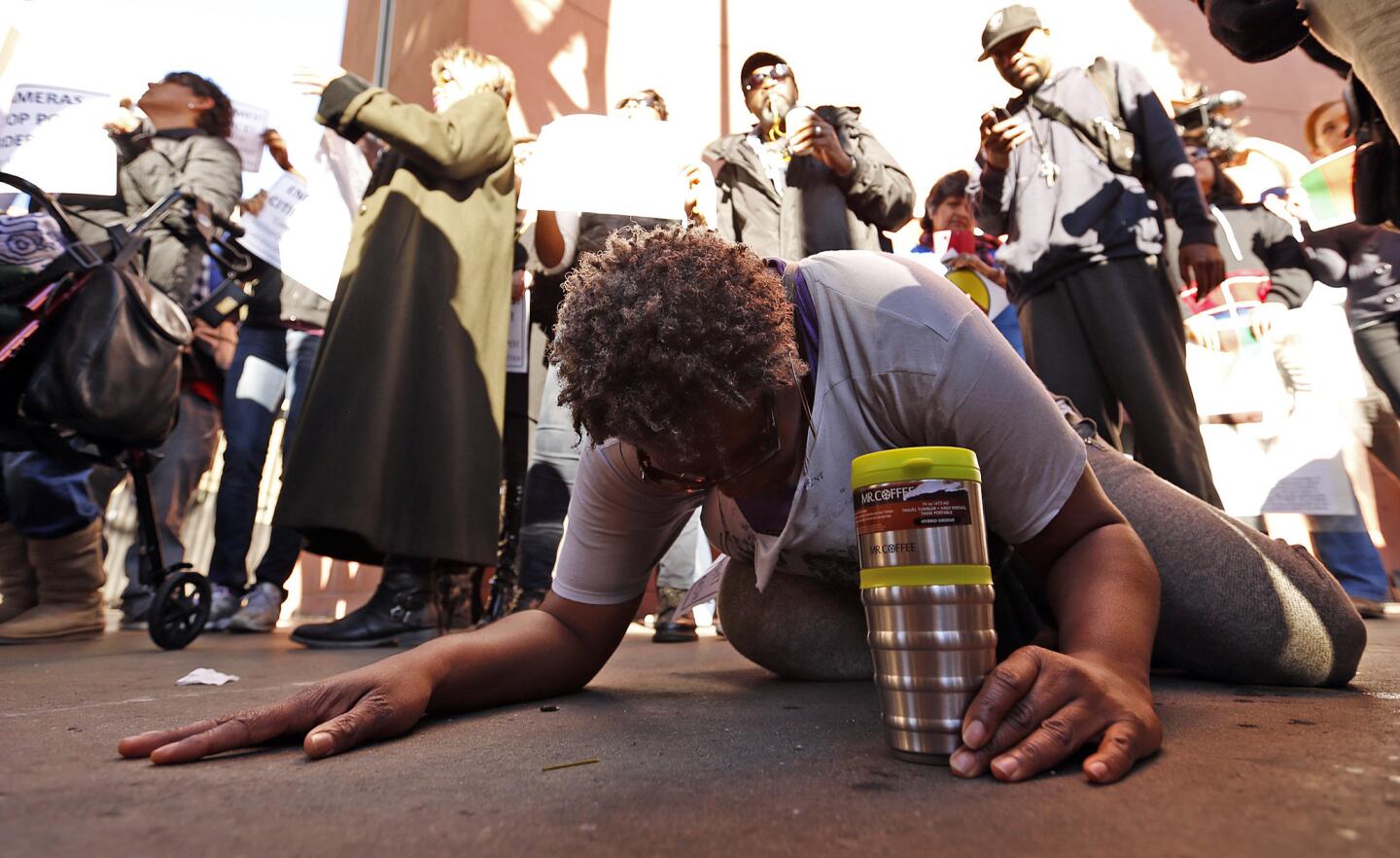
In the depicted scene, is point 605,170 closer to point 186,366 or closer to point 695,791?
point 186,366

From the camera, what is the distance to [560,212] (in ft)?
9.68

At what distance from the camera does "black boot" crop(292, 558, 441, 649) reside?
243cm

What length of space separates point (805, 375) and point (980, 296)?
1.98m

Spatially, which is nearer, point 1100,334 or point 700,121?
point 1100,334

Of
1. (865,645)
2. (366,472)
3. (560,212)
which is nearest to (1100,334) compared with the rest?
(865,645)

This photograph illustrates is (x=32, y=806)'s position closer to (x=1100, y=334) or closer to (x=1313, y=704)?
(x=1313, y=704)

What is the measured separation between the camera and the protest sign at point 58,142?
2.83 meters

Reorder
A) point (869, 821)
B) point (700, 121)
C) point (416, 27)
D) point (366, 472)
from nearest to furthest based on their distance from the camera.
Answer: point (869, 821) < point (366, 472) < point (416, 27) < point (700, 121)

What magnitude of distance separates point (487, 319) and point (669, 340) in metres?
1.80

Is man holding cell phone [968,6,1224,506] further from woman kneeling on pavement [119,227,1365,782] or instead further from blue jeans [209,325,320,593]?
blue jeans [209,325,320,593]

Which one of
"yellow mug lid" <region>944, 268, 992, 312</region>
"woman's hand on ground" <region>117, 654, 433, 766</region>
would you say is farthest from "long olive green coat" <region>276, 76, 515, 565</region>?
"yellow mug lid" <region>944, 268, 992, 312</region>

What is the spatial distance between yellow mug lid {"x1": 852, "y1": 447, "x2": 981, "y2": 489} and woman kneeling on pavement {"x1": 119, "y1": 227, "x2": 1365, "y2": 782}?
0.20 meters

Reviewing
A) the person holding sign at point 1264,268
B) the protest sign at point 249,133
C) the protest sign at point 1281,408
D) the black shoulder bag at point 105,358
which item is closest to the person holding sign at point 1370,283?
the person holding sign at point 1264,268

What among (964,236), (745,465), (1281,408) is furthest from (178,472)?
(1281,408)
